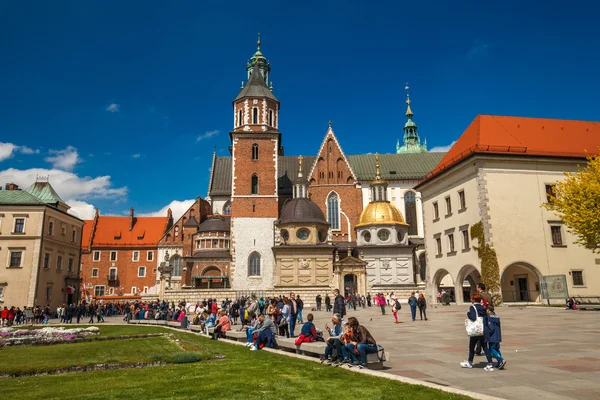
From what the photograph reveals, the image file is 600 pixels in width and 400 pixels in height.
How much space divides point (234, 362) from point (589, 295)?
27.2 metres

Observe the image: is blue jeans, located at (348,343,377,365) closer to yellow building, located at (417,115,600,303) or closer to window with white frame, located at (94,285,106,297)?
yellow building, located at (417,115,600,303)

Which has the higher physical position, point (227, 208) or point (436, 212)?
point (227, 208)

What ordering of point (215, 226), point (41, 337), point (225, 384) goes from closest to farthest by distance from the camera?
point (225, 384) → point (41, 337) → point (215, 226)

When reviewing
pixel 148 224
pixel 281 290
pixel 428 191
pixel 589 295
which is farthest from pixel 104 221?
pixel 589 295

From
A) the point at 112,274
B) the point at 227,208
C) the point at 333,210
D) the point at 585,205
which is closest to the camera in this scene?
the point at 585,205

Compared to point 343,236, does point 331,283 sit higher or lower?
lower

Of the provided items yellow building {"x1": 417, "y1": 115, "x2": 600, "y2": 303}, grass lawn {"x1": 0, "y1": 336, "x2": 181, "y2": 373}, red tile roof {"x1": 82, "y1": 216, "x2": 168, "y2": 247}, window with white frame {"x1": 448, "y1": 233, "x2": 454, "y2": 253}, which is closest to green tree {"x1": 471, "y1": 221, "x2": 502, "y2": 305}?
yellow building {"x1": 417, "y1": 115, "x2": 600, "y2": 303}

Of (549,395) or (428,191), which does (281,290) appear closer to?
(428,191)

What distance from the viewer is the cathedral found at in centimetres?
4809

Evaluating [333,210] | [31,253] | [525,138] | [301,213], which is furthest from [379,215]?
[31,253]

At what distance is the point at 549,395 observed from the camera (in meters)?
6.66

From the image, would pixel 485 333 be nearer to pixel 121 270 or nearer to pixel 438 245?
pixel 438 245

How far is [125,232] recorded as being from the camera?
70.3 m

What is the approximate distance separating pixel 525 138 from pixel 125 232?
56.4 m
